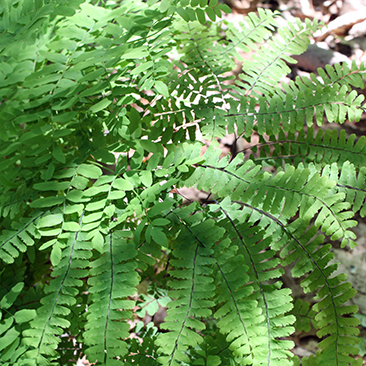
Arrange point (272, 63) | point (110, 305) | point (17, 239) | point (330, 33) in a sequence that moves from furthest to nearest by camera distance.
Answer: point (330, 33) → point (272, 63) → point (17, 239) → point (110, 305)

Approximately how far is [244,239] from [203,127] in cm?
45

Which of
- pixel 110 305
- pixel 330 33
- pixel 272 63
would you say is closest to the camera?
pixel 110 305

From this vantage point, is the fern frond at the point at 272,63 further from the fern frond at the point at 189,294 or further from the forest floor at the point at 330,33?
the forest floor at the point at 330,33

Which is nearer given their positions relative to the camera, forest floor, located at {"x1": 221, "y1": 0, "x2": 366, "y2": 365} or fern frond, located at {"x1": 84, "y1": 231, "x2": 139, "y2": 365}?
fern frond, located at {"x1": 84, "y1": 231, "x2": 139, "y2": 365}

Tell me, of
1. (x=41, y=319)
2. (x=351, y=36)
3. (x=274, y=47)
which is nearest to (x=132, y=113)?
(x=41, y=319)

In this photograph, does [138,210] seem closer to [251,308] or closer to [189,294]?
[189,294]

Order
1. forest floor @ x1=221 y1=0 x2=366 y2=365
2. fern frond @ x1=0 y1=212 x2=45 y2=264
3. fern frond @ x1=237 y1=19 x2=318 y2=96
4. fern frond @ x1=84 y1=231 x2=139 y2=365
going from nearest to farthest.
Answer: fern frond @ x1=84 y1=231 x2=139 y2=365, fern frond @ x1=0 y1=212 x2=45 y2=264, fern frond @ x1=237 y1=19 x2=318 y2=96, forest floor @ x1=221 y1=0 x2=366 y2=365

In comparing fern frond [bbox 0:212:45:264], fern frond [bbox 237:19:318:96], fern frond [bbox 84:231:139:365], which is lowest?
fern frond [bbox 84:231:139:365]

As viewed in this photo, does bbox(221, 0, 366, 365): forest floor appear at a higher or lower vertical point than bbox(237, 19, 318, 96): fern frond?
lower

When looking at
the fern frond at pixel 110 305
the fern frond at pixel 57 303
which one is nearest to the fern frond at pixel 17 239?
the fern frond at pixel 57 303

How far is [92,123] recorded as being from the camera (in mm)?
1192

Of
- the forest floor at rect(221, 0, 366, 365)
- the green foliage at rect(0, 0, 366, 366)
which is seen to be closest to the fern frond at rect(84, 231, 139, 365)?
the green foliage at rect(0, 0, 366, 366)

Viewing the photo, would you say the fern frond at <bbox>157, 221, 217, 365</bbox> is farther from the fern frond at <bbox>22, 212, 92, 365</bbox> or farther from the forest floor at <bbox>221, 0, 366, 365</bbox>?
the forest floor at <bbox>221, 0, 366, 365</bbox>

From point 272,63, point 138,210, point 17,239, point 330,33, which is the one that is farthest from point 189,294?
point 330,33
